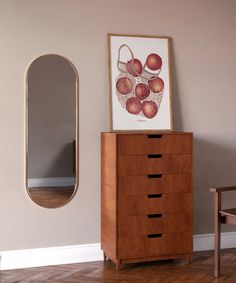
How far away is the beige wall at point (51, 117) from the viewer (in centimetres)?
441

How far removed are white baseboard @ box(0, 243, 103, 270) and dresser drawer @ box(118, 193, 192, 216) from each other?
0.57 meters

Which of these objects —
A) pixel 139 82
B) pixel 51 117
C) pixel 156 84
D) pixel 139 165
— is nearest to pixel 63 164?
pixel 51 117

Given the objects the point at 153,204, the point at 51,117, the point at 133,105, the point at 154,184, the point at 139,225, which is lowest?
the point at 139,225

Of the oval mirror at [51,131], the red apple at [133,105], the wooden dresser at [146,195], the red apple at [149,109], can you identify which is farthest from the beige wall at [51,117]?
the red apple at [149,109]

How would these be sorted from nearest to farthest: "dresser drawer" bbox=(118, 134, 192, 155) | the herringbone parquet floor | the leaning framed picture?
the herringbone parquet floor < "dresser drawer" bbox=(118, 134, 192, 155) < the leaning framed picture

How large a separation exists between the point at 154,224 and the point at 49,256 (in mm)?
922

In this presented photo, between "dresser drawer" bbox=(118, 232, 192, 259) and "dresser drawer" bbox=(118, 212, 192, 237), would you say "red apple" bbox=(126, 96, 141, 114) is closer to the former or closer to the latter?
"dresser drawer" bbox=(118, 212, 192, 237)

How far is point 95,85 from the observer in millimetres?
4605

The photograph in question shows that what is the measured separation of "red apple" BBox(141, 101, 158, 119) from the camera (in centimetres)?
470

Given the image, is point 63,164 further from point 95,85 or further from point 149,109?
point 149,109

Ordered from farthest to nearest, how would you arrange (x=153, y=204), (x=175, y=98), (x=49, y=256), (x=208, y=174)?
(x=208, y=174)
(x=175, y=98)
(x=49, y=256)
(x=153, y=204)

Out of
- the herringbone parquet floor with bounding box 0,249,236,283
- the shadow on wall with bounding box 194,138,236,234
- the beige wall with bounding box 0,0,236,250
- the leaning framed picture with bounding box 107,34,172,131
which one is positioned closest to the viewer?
the herringbone parquet floor with bounding box 0,249,236,283

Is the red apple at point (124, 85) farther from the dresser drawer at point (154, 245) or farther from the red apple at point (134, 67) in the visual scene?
the dresser drawer at point (154, 245)

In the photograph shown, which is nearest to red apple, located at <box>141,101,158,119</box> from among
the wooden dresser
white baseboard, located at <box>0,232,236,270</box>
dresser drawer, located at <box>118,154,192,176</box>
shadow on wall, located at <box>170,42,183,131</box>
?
shadow on wall, located at <box>170,42,183,131</box>
